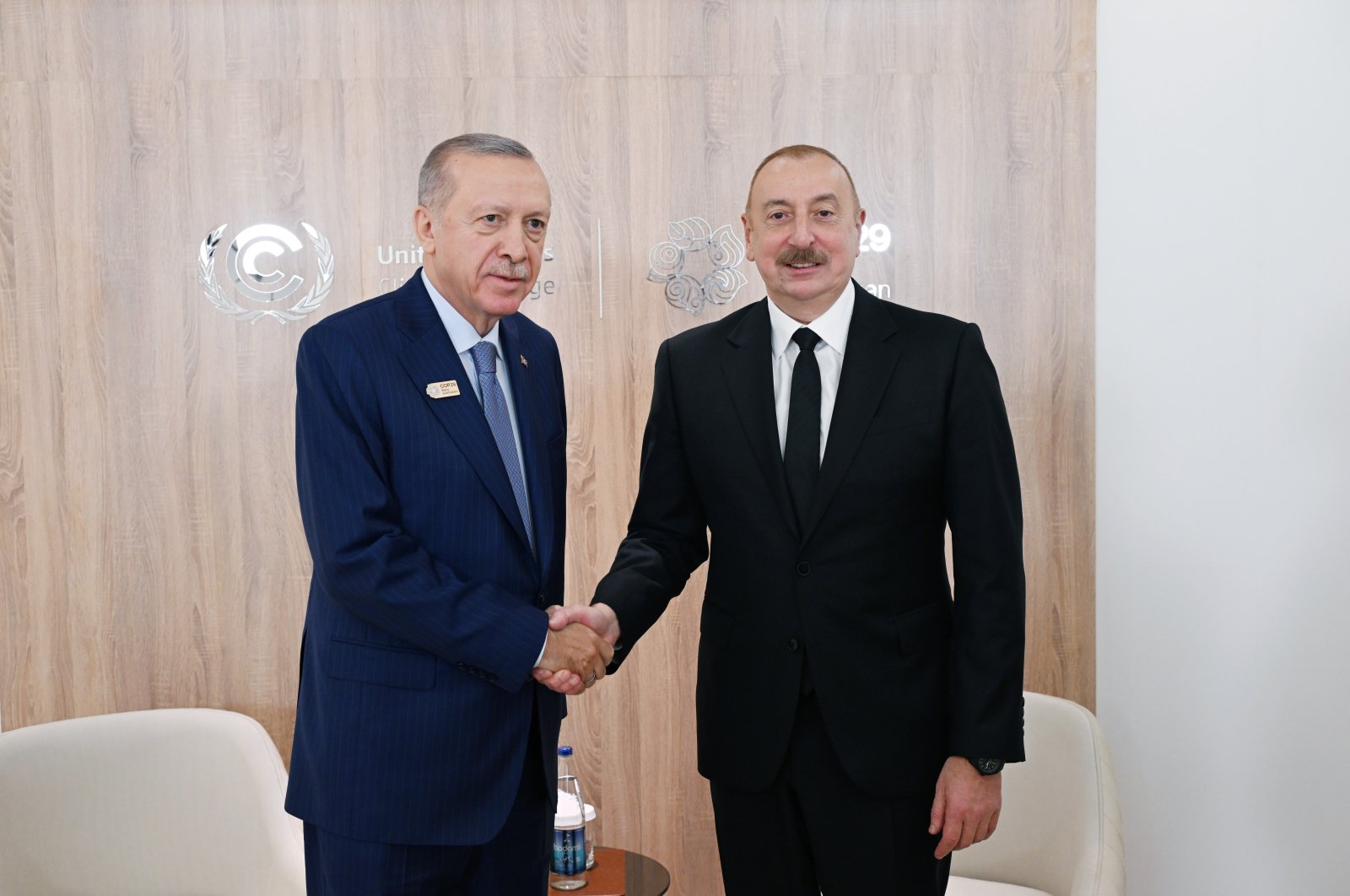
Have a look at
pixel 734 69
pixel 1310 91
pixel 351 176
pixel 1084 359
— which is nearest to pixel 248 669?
pixel 351 176

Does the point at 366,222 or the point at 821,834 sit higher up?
A: the point at 366,222

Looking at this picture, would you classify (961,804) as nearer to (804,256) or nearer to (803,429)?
(803,429)

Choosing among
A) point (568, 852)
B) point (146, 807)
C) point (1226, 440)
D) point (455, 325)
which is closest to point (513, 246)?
point (455, 325)

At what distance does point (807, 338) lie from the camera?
2236 millimetres

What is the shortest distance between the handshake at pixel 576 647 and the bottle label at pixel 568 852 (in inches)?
35.5

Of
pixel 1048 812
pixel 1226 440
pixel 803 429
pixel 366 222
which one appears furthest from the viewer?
pixel 366 222

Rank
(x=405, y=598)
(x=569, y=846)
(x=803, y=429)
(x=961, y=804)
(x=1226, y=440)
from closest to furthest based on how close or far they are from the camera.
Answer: (x=405, y=598)
(x=961, y=804)
(x=803, y=429)
(x=569, y=846)
(x=1226, y=440)

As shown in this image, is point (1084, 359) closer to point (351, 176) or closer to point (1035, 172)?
point (1035, 172)

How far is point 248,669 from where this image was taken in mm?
3762

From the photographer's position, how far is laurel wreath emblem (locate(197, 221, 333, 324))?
368 centimetres

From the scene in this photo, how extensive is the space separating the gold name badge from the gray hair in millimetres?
354

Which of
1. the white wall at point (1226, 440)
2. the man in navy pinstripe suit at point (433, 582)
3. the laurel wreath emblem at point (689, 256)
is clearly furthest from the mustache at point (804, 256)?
the white wall at point (1226, 440)

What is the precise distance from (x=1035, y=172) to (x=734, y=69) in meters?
0.98

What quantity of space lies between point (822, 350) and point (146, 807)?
2387 millimetres
